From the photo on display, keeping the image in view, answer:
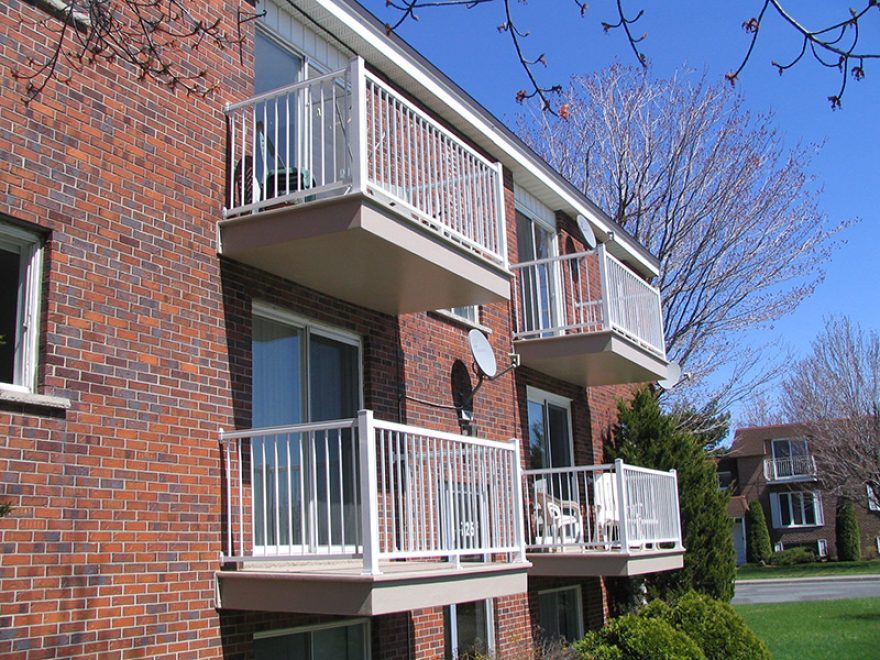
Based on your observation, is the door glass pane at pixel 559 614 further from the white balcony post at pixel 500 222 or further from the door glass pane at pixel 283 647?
the door glass pane at pixel 283 647

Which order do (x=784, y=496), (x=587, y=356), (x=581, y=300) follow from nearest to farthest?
(x=587, y=356) → (x=581, y=300) → (x=784, y=496)

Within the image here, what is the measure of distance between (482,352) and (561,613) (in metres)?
4.96

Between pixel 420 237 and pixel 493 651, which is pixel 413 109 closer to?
pixel 420 237

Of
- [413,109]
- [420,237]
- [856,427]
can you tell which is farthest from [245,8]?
[856,427]

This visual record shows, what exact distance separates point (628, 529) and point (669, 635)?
1512 mm

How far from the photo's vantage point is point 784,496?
184 feet

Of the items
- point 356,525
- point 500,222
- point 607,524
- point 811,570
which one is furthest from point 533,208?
point 811,570

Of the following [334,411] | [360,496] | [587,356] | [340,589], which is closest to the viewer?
[340,589]

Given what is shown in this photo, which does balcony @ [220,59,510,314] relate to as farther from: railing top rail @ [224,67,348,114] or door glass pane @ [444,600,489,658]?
door glass pane @ [444,600,489,658]

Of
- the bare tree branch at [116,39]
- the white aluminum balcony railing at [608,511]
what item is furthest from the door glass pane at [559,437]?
the bare tree branch at [116,39]

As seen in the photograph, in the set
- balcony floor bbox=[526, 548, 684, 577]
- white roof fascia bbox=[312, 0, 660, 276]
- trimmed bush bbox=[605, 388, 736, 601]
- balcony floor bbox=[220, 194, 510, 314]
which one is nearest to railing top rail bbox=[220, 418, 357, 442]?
balcony floor bbox=[220, 194, 510, 314]

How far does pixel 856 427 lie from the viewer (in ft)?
126

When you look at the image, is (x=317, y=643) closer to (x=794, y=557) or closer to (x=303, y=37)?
(x=303, y=37)

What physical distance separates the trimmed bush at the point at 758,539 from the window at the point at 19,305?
51.0 meters
